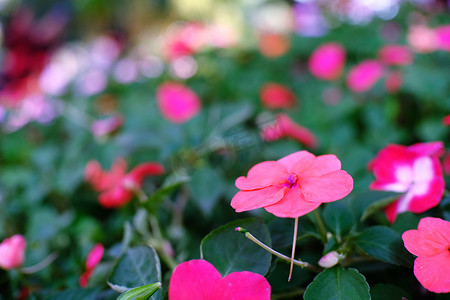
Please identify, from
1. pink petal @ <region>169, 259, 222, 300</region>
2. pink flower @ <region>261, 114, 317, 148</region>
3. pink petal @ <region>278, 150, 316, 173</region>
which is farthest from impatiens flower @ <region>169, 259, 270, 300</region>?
pink flower @ <region>261, 114, 317, 148</region>

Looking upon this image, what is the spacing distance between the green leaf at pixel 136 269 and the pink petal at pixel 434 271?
24cm

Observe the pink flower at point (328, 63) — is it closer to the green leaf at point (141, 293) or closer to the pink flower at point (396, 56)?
the pink flower at point (396, 56)

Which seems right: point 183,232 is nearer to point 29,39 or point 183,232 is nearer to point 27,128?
point 27,128

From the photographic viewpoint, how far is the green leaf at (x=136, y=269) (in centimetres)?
41

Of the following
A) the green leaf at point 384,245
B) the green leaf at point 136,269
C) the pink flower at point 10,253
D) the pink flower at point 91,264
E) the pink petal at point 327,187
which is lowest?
the pink flower at point 91,264

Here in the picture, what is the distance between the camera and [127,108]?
1183mm

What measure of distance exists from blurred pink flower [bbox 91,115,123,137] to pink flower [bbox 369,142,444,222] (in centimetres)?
59

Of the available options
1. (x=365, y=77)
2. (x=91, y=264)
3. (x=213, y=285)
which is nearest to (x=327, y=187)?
(x=213, y=285)

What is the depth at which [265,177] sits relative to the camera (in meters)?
0.39

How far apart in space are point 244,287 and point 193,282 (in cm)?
4

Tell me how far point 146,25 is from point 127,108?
66.2 inches

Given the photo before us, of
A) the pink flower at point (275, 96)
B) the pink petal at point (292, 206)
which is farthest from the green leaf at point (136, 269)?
the pink flower at point (275, 96)

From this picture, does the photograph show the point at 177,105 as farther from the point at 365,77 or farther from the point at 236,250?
the point at 236,250

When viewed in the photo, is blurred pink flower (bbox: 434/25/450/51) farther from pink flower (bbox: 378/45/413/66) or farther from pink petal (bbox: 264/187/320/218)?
pink petal (bbox: 264/187/320/218)
